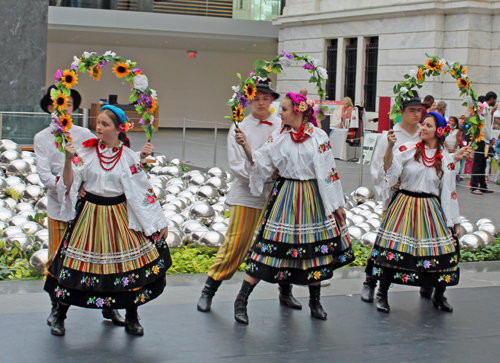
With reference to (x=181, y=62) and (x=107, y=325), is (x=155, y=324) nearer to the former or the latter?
(x=107, y=325)

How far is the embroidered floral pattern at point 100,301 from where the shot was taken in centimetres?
414

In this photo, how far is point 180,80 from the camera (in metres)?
28.7

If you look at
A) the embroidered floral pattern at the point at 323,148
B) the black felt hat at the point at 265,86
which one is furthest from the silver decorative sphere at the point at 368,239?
the black felt hat at the point at 265,86

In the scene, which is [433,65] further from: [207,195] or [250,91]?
[207,195]

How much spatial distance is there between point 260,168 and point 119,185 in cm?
109

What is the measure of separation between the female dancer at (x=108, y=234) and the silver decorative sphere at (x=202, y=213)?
130 inches

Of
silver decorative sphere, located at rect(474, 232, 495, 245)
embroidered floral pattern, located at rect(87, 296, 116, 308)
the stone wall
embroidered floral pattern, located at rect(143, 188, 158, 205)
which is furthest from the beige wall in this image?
embroidered floral pattern, located at rect(87, 296, 116, 308)

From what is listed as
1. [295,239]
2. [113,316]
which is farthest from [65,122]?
[295,239]

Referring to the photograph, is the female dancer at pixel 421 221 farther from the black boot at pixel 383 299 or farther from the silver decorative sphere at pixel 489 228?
the silver decorative sphere at pixel 489 228

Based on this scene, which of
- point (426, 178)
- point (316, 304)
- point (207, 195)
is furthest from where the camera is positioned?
point (207, 195)

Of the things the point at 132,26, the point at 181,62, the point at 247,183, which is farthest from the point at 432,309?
the point at 181,62

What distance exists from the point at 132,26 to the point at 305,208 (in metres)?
18.8

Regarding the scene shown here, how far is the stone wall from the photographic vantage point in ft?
40.2

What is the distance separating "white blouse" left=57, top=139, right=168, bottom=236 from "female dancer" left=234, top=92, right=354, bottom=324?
83cm
